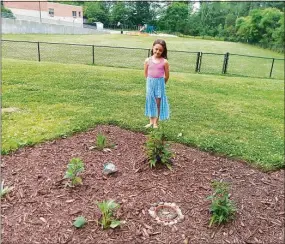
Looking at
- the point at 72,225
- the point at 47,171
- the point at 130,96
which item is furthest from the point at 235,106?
the point at 72,225

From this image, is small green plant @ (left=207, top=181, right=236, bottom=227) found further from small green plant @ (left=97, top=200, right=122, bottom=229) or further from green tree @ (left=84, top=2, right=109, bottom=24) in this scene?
green tree @ (left=84, top=2, right=109, bottom=24)

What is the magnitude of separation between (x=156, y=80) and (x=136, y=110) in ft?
4.68

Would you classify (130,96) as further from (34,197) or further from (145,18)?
(34,197)

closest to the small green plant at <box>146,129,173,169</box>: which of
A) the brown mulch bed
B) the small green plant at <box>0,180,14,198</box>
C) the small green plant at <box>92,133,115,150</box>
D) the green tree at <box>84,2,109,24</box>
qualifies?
the brown mulch bed

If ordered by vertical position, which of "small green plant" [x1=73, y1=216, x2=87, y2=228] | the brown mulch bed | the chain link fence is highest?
"small green plant" [x1=73, y1=216, x2=87, y2=228]

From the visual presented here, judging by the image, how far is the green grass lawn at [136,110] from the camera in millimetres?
4000

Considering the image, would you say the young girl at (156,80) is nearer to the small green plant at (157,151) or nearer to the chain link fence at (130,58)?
the small green plant at (157,151)

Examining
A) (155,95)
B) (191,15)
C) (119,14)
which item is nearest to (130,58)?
(191,15)

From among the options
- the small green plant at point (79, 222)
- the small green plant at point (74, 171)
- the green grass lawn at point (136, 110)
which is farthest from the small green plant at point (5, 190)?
the green grass lawn at point (136, 110)

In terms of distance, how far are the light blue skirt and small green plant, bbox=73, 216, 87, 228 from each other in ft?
6.96

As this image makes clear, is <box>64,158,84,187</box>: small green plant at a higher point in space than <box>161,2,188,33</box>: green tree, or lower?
lower

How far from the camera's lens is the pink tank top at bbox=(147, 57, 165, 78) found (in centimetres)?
380

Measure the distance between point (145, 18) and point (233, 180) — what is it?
4.23 m

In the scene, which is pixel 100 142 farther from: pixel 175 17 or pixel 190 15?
pixel 190 15
